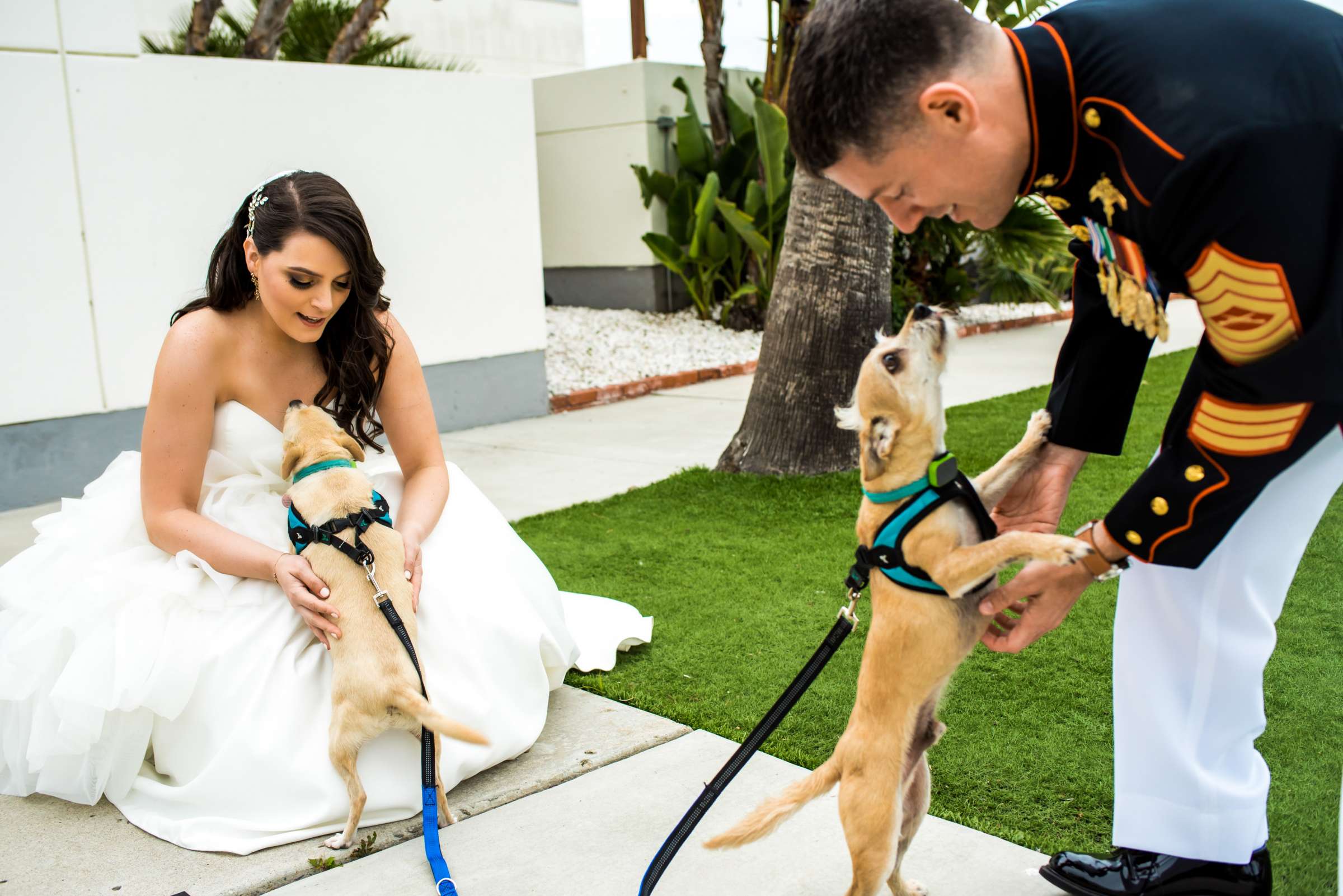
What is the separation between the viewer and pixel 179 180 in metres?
6.52

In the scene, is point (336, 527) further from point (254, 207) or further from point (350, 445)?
point (254, 207)

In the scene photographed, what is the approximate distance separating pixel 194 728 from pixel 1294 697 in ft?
10.5

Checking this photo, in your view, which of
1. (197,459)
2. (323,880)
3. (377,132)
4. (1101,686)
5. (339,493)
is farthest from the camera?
(377,132)

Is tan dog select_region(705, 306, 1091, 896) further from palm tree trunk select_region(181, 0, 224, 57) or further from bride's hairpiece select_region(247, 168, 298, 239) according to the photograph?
palm tree trunk select_region(181, 0, 224, 57)

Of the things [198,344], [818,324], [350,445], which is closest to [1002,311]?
[818,324]

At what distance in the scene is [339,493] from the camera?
2852mm

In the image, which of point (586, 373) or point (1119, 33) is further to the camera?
point (586, 373)

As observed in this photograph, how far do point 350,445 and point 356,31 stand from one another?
26.8 feet

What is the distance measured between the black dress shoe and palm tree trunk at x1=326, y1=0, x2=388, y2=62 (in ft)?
31.5

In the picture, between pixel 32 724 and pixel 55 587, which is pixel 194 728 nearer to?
pixel 32 724

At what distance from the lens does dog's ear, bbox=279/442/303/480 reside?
9.66ft

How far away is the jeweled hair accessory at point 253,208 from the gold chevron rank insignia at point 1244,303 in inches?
95.7

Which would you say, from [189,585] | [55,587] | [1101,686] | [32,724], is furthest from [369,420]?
[1101,686]

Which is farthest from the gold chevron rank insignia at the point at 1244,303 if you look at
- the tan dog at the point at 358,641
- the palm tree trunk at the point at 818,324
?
the palm tree trunk at the point at 818,324
